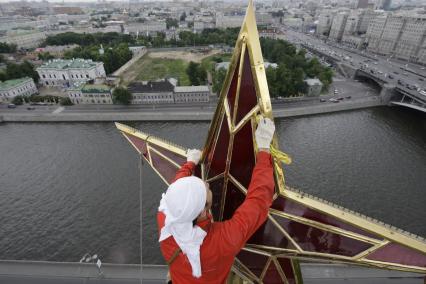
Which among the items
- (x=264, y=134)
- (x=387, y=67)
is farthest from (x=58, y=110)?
(x=387, y=67)

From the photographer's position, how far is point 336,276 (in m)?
12.6

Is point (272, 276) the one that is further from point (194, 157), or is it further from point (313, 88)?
point (313, 88)

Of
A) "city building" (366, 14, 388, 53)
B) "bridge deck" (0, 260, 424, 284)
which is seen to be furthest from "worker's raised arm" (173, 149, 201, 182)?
"city building" (366, 14, 388, 53)

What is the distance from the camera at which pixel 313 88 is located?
41.1 meters

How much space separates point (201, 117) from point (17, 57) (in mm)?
69600

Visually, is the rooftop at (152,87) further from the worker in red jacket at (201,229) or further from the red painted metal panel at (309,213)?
the worker in red jacket at (201,229)

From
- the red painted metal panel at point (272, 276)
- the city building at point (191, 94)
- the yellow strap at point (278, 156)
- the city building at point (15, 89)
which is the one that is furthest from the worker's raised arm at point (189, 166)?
the city building at point (15, 89)

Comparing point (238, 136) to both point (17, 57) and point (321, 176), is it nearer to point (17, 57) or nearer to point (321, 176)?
point (321, 176)

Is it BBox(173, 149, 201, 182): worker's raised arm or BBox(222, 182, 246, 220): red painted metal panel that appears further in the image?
BBox(222, 182, 246, 220): red painted metal panel

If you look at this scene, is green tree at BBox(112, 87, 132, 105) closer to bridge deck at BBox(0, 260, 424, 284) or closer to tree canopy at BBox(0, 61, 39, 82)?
tree canopy at BBox(0, 61, 39, 82)

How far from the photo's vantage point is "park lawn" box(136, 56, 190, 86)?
54312 mm

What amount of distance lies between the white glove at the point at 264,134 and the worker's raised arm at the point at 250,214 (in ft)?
1.04

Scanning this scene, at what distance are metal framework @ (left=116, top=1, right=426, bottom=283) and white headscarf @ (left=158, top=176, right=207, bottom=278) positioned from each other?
192 cm

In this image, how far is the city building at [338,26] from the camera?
290 ft
